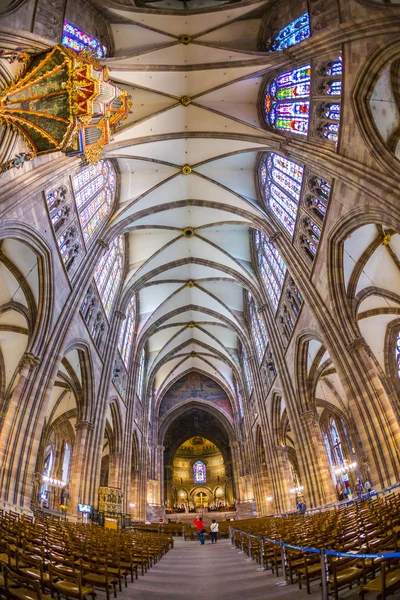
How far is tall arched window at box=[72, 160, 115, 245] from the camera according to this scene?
55.9ft

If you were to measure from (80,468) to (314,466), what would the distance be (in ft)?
36.9

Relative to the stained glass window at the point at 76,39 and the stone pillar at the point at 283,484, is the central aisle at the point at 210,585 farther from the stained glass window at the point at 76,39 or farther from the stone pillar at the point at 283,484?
the stone pillar at the point at 283,484

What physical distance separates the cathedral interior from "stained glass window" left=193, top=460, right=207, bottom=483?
21.5 metres

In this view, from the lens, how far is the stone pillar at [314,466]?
16.2 m

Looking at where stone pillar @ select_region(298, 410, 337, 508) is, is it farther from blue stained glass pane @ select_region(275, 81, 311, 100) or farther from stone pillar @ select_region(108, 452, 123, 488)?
blue stained glass pane @ select_region(275, 81, 311, 100)

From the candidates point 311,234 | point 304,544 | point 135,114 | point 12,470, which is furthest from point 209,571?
point 135,114

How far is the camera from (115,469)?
22.3 metres

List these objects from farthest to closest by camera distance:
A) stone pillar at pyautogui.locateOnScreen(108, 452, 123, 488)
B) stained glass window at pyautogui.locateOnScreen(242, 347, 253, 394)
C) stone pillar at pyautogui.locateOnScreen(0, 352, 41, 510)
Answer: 1. stained glass window at pyautogui.locateOnScreen(242, 347, 253, 394)
2. stone pillar at pyautogui.locateOnScreen(108, 452, 123, 488)
3. stone pillar at pyautogui.locateOnScreen(0, 352, 41, 510)

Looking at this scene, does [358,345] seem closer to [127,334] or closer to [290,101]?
[290,101]

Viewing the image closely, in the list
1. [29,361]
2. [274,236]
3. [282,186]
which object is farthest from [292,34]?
[29,361]

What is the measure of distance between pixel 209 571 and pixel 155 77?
58.6ft

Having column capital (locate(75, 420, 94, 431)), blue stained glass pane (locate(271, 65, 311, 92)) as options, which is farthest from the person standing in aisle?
blue stained glass pane (locate(271, 65, 311, 92))

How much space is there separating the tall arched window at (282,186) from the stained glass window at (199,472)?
4033 cm

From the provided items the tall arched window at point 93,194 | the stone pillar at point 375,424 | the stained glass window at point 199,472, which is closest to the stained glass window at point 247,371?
the tall arched window at point 93,194
